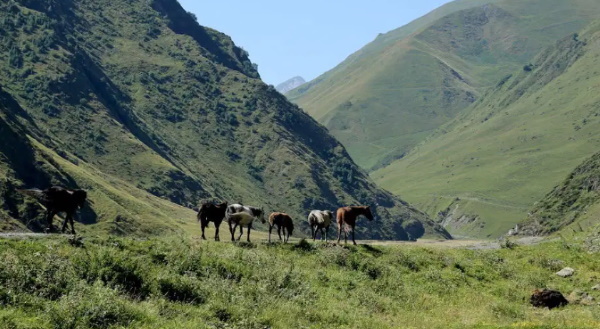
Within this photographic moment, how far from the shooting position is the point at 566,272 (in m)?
39.3

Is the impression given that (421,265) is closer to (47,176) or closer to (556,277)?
(556,277)

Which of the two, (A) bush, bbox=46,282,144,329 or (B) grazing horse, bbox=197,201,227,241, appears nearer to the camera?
(A) bush, bbox=46,282,144,329

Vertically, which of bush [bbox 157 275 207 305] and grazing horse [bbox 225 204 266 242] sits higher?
grazing horse [bbox 225 204 266 242]

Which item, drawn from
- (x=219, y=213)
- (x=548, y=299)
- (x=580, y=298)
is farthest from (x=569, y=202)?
(x=219, y=213)

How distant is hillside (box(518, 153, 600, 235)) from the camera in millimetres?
128425

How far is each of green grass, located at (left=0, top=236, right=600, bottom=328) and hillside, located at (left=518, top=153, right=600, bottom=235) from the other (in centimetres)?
9217

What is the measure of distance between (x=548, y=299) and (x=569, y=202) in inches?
4659

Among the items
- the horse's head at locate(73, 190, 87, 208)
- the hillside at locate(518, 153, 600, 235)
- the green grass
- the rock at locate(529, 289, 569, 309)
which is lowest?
the hillside at locate(518, 153, 600, 235)

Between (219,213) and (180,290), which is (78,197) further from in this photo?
(180,290)

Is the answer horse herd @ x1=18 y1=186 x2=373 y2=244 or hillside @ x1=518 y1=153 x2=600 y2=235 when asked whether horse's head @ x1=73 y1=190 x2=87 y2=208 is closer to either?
horse herd @ x1=18 y1=186 x2=373 y2=244

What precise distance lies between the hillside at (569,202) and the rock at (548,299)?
9277 centimetres

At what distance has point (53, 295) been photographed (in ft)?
70.9

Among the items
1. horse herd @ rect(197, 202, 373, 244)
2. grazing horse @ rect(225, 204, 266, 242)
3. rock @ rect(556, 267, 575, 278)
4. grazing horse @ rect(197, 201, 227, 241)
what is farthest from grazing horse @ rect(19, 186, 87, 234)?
rock @ rect(556, 267, 575, 278)

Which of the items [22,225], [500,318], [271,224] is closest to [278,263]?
[271,224]
